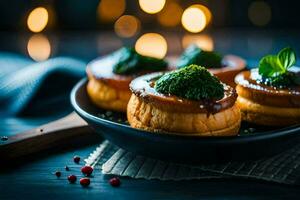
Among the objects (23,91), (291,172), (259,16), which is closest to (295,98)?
(291,172)

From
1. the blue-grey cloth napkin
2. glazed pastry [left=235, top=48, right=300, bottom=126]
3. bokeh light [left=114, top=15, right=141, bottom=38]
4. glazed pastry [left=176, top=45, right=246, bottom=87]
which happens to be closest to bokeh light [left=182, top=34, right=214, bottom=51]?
bokeh light [left=114, top=15, right=141, bottom=38]

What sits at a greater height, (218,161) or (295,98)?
(295,98)

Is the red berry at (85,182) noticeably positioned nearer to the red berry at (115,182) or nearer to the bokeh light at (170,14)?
the red berry at (115,182)

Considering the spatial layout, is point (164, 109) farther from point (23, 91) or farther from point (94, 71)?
point (23, 91)

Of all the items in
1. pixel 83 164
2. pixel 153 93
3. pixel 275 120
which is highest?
pixel 153 93

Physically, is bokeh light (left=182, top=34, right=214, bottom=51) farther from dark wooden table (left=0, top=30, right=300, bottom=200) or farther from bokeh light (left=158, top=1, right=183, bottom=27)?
dark wooden table (left=0, top=30, right=300, bottom=200)

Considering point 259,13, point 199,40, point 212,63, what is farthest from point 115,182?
point 259,13
